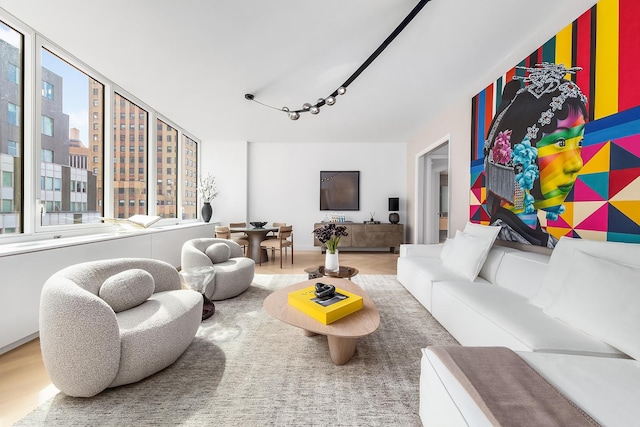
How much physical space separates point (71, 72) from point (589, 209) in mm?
5453

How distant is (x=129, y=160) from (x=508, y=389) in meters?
4.88

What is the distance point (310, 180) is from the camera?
6.17m

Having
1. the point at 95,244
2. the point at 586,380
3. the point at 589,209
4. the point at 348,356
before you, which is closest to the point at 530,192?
the point at 589,209

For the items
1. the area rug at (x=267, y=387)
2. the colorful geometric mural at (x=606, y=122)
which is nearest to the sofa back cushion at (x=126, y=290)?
the area rug at (x=267, y=387)

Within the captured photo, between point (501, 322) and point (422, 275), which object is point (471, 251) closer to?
point (422, 275)

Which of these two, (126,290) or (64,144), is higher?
(64,144)

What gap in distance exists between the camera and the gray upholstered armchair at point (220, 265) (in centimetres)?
273

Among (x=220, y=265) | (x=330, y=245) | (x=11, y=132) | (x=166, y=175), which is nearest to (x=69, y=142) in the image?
(x=11, y=132)

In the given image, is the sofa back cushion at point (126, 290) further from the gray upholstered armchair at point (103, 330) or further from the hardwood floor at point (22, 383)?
the hardwood floor at point (22, 383)

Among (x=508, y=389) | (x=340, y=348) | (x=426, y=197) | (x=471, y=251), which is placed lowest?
(x=340, y=348)

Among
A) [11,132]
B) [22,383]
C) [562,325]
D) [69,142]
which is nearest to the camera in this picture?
[562,325]

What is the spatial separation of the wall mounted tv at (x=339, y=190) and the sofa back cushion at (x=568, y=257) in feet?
15.1

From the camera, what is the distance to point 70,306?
1.29 m

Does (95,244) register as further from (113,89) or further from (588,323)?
(588,323)
